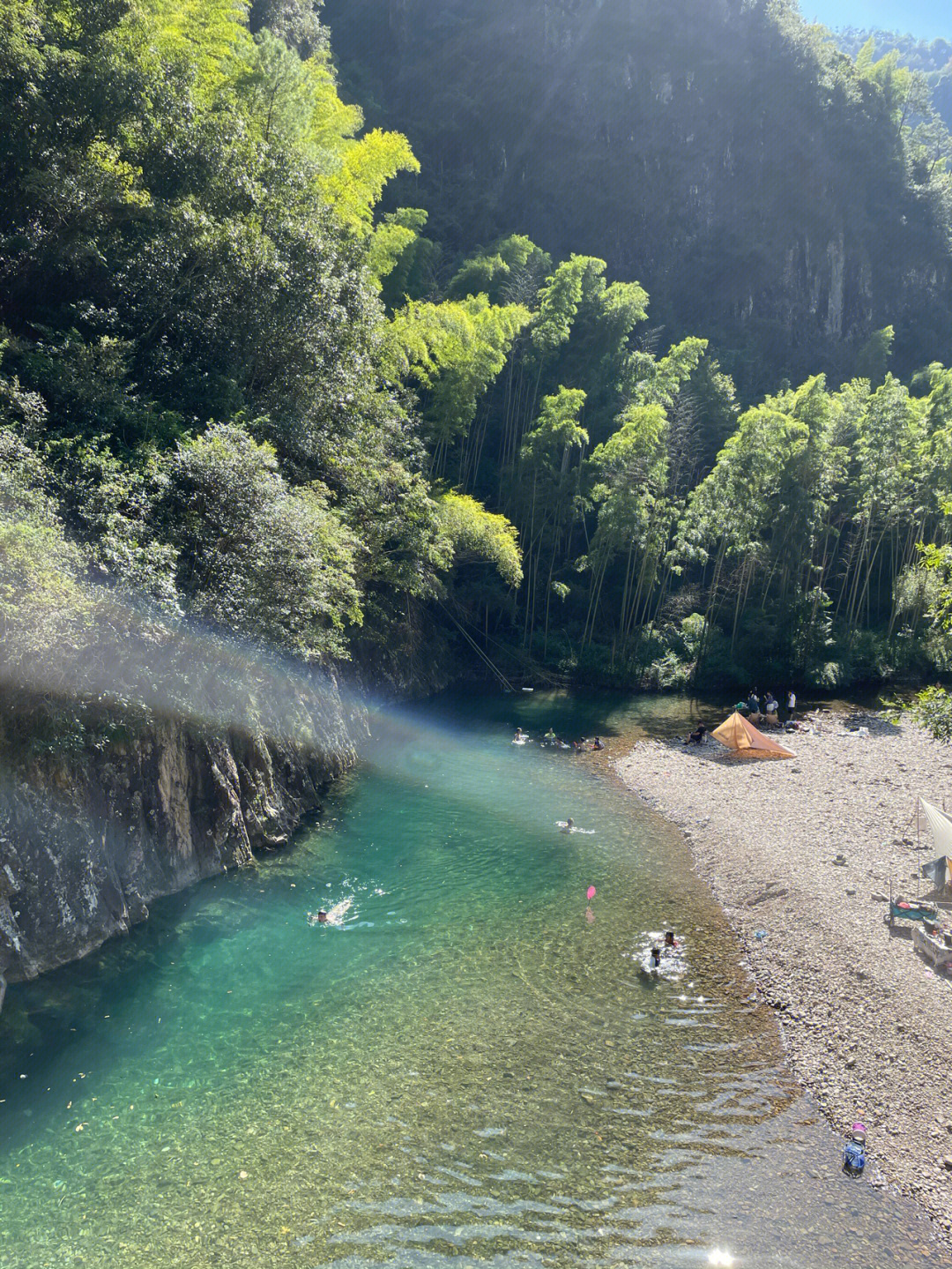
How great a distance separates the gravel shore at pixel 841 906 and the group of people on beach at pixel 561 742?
182 centimetres

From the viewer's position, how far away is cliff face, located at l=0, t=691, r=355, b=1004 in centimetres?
1008

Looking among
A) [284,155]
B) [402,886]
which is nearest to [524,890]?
[402,886]

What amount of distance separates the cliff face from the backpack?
10314 mm

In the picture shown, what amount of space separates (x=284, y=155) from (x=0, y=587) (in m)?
14.6

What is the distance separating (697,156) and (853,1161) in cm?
7204

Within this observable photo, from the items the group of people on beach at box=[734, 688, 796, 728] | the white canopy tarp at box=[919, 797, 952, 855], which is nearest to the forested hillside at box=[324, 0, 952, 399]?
the group of people on beach at box=[734, 688, 796, 728]

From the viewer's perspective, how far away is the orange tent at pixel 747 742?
76.3ft

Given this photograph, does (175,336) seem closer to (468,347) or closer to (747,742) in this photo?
(468,347)

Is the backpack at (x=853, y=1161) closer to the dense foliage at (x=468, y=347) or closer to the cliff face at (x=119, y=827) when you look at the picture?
the cliff face at (x=119, y=827)

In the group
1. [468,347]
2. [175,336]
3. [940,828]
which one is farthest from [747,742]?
[175,336]

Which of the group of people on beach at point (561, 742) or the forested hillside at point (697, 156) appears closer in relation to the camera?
the group of people on beach at point (561, 742)

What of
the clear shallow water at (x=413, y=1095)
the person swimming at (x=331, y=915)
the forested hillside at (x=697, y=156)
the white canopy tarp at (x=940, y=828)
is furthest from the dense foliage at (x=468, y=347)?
the white canopy tarp at (x=940, y=828)

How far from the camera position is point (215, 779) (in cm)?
1412

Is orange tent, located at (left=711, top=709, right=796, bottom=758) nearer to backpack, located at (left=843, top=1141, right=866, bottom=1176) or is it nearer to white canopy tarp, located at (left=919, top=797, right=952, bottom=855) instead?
white canopy tarp, located at (left=919, top=797, right=952, bottom=855)
